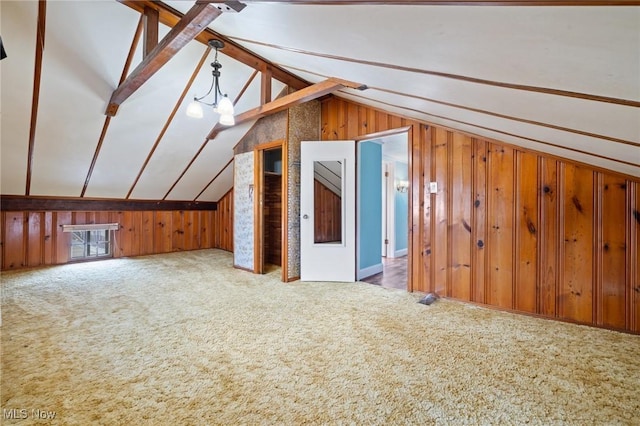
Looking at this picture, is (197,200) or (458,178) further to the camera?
(197,200)

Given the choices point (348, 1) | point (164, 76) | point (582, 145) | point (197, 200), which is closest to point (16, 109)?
point (164, 76)

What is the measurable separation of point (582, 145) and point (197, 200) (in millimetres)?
6337

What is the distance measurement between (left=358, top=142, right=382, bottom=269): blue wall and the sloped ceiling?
95 centimetres

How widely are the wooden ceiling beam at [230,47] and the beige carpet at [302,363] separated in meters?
2.59

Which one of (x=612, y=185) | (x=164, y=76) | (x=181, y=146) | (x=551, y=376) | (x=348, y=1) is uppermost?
(x=164, y=76)

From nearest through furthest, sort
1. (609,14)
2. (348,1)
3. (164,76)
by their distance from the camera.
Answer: (609,14)
(348,1)
(164,76)

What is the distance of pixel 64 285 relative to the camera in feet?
11.1

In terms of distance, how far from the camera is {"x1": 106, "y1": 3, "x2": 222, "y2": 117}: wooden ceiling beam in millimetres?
1630

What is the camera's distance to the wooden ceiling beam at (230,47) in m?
2.18

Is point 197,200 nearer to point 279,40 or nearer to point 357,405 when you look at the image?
point 279,40

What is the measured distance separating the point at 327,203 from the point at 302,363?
2.29 m

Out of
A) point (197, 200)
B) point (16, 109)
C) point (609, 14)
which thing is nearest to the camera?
point (609, 14)

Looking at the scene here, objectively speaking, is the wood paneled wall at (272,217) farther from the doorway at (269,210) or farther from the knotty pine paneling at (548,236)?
the knotty pine paneling at (548,236)

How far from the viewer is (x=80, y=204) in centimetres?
468
